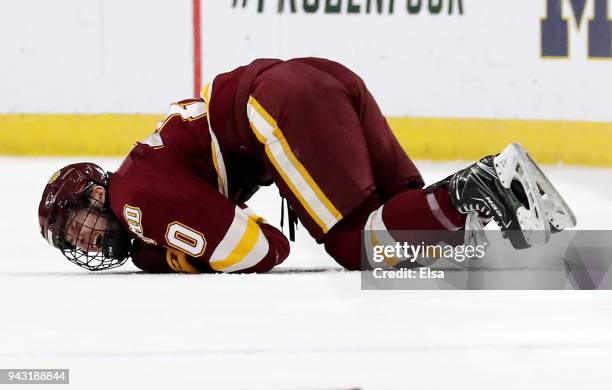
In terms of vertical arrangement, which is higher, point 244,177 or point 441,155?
point 244,177

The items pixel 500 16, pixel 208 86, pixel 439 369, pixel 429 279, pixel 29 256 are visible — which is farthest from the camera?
pixel 500 16

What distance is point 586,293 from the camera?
2424 millimetres

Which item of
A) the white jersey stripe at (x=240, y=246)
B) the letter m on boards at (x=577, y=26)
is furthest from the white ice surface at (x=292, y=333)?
the letter m on boards at (x=577, y=26)

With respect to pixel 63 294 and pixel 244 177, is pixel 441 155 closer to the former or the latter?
pixel 244 177

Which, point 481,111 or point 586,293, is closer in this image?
point 586,293

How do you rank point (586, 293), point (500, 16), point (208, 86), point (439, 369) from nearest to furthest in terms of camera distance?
point (439, 369)
point (586, 293)
point (208, 86)
point (500, 16)

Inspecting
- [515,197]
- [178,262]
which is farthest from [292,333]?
[178,262]

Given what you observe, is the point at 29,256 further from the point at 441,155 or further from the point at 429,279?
the point at 441,155

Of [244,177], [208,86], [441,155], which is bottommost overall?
[441,155]

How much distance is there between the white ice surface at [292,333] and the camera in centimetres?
178

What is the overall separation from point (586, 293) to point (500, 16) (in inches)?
116

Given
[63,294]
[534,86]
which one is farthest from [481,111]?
[63,294]

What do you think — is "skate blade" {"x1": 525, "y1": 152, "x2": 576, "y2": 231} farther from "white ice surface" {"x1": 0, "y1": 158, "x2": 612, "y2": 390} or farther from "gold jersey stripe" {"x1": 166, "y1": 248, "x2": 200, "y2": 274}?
"gold jersey stripe" {"x1": 166, "y1": 248, "x2": 200, "y2": 274}

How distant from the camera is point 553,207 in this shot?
246 centimetres
